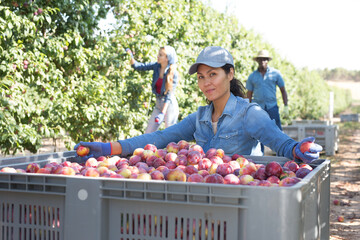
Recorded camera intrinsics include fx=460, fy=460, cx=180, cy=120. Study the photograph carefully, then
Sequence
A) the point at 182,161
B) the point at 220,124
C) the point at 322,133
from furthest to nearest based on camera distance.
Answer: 1. the point at 322,133
2. the point at 220,124
3. the point at 182,161

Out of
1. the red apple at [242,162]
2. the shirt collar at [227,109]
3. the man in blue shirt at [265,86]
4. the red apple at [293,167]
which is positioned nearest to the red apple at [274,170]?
the red apple at [293,167]

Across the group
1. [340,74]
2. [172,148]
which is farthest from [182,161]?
[340,74]

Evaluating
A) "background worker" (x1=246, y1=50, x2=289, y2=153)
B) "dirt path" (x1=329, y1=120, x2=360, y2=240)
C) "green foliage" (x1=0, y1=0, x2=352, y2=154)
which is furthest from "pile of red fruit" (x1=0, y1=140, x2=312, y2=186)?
"background worker" (x1=246, y1=50, x2=289, y2=153)

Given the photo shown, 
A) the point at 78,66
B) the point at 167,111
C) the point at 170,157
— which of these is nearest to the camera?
the point at 170,157

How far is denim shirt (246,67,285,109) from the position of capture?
26.8ft

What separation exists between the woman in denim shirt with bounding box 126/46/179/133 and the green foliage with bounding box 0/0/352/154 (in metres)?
0.69

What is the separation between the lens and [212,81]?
3.12 metres

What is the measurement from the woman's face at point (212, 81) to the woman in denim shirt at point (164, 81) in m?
3.95

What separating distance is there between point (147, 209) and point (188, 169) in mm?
672

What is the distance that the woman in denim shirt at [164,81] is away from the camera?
7.18m

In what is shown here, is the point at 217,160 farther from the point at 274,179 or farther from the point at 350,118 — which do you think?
the point at 350,118

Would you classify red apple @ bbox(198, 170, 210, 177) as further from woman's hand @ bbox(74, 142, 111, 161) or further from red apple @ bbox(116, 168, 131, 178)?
woman's hand @ bbox(74, 142, 111, 161)

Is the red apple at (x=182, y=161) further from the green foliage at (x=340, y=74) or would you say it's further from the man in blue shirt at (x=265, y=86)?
the green foliage at (x=340, y=74)

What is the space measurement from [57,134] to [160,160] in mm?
4349
